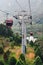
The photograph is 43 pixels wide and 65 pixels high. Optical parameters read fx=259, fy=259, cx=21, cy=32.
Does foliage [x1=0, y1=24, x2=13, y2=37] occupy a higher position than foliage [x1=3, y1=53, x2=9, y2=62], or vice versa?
foliage [x1=0, y1=24, x2=13, y2=37]

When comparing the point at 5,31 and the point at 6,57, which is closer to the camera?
the point at 6,57

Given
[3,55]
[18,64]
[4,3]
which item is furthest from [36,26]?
[18,64]

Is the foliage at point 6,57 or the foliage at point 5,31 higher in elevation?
the foliage at point 5,31

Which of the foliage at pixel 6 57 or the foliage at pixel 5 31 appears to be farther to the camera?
the foliage at pixel 5 31

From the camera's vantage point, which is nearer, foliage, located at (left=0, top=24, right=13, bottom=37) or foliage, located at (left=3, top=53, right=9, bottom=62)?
foliage, located at (left=3, top=53, right=9, bottom=62)

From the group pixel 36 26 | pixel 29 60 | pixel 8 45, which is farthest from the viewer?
pixel 36 26

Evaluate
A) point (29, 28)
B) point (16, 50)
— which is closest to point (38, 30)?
Result: point (29, 28)

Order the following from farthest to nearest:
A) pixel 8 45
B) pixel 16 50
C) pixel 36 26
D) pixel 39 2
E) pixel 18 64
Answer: pixel 39 2, pixel 36 26, pixel 8 45, pixel 16 50, pixel 18 64

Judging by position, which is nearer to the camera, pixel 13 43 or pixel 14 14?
pixel 14 14

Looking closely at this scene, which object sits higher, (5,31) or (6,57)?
(5,31)

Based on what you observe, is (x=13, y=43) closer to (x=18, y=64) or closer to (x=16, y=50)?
(x=16, y=50)

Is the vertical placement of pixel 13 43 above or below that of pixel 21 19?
below
